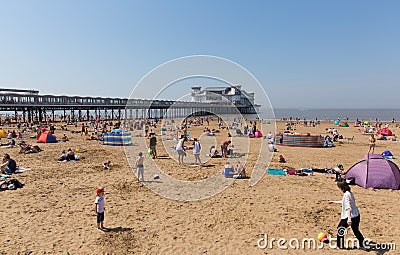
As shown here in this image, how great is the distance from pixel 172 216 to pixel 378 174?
23.1 feet

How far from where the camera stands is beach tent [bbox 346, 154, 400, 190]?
9.03m

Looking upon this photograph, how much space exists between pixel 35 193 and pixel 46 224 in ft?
8.86

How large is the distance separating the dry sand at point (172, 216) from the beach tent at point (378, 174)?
43 centimetres

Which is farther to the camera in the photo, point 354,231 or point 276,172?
point 276,172

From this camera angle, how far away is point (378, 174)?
9.18 metres

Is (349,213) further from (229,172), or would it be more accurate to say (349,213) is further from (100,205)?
(229,172)

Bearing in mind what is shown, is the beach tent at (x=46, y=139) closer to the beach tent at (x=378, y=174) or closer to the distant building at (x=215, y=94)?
the distant building at (x=215, y=94)

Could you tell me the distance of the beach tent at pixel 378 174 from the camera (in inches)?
356

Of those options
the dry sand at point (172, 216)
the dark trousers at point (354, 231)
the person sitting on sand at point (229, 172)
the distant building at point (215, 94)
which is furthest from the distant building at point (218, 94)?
the dark trousers at point (354, 231)

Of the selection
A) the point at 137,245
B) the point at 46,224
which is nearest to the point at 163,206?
the point at 137,245

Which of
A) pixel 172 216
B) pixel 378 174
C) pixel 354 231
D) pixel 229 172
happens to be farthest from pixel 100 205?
pixel 378 174

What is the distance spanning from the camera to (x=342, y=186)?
16.6ft

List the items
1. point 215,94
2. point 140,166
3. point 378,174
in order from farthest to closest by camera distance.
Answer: point 215,94, point 140,166, point 378,174

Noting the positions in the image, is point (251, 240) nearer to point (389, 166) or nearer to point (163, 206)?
point (163, 206)
